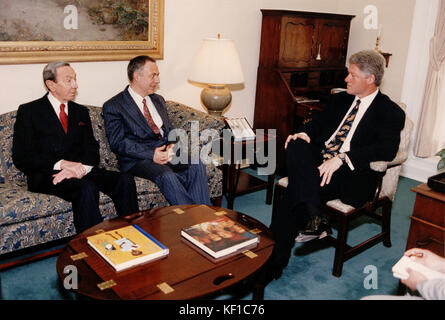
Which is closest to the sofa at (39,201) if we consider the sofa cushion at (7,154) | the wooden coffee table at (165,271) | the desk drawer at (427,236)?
the sofa cushion at (7,154)

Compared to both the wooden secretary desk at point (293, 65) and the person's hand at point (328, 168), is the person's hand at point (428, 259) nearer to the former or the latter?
the person's hand at point (328, 168)

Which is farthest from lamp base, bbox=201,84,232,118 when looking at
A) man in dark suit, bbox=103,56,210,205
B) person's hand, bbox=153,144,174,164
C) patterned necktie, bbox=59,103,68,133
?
patterned necktie, bbox=59,103,68,133

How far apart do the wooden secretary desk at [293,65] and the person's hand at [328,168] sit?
1.54 meters

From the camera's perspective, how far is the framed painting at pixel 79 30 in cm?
310

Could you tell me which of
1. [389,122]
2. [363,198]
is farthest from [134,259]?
[389,122]

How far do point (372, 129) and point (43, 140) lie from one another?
223cm

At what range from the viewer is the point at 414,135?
480 centimetres

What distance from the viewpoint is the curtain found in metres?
4.38

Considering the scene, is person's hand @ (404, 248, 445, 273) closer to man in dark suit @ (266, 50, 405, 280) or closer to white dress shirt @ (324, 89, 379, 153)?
man in dark suit @ (266, 50, 405, 280)

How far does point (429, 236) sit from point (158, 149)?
6.27ft

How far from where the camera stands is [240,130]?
381 cm

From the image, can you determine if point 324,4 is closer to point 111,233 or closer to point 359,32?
point 359,32

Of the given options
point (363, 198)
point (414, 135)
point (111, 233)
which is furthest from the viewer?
point (414, 135)
